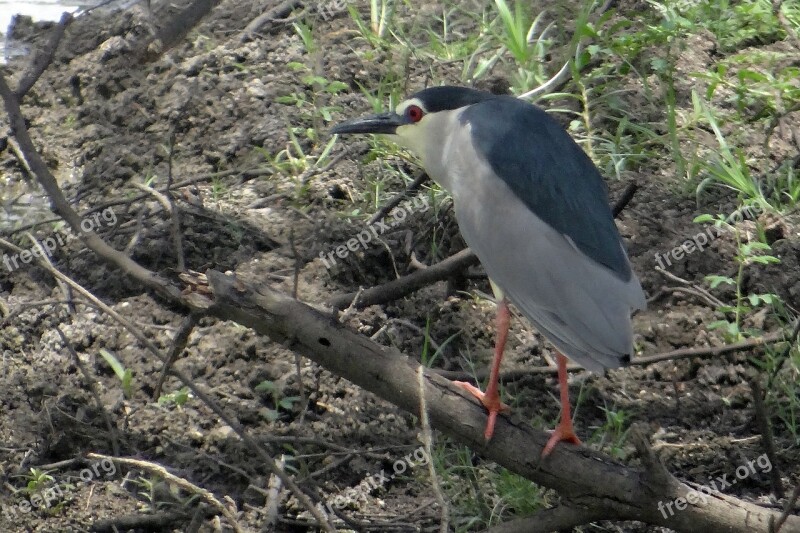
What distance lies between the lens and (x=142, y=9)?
17.9 ft

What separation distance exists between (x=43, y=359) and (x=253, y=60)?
A: 2212 mm

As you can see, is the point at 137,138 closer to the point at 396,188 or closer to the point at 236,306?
the point at 396,188

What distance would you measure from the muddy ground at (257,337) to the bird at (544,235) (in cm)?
58

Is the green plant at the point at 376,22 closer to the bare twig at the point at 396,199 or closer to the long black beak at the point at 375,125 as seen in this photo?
the bare twig at the point at 396,199

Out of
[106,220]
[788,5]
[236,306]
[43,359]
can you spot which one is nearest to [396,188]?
[106,220]

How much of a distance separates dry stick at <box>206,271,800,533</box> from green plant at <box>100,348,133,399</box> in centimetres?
111

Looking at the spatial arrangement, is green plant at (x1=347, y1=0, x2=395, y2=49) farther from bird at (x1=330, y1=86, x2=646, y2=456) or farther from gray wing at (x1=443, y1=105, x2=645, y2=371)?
gray wing at (x1=443, y1=105, x2=645, y2=371)

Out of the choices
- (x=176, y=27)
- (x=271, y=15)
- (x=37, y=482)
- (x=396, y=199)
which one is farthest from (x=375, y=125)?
(x=271, y=15)

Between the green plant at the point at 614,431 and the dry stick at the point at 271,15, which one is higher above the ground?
the dry stick at the point at 271,15

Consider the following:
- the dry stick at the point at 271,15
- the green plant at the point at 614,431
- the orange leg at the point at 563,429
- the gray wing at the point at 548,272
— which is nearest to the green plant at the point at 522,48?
the dry stick at the point at 271,15

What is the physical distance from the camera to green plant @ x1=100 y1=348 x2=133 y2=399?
360cm

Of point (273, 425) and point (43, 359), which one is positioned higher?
point (43, 359)

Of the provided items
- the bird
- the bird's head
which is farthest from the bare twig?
the bird

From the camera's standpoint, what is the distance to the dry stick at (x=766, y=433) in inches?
107
